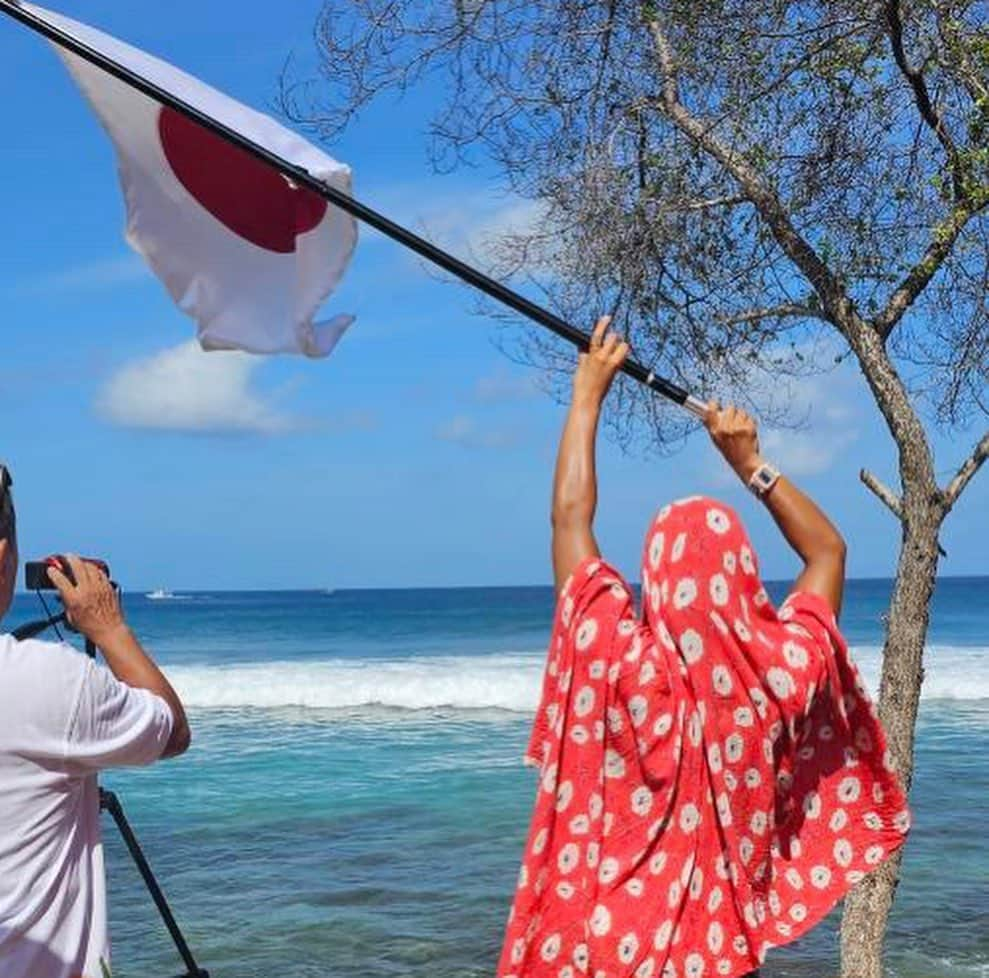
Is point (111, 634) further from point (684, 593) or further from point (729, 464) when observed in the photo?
point (729, 464)

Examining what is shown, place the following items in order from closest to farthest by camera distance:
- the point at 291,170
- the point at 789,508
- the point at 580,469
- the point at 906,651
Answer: the point at 580,469 → the point at 789,508 → the point at 291,170 → the point at 906,651

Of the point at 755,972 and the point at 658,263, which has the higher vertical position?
the point at 658,263

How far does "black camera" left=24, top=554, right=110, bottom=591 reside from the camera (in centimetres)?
276

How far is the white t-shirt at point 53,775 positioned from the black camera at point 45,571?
152 millimetres

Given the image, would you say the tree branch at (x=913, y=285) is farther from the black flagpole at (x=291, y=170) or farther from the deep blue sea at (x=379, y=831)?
the deep blue sea at (x=379, y=831)

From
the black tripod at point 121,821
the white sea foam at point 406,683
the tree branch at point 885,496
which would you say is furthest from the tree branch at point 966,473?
the white sea foam at point 406,683

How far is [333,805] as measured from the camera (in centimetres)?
1612

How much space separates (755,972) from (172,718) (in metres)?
1.06

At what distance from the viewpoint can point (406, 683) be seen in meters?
30.6

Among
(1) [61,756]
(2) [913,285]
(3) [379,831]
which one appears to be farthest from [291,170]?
(3) [379,831]

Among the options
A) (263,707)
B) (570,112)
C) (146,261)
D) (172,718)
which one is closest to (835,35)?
(570,112)

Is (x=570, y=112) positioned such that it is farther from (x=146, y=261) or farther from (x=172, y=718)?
(x=172, y=718)

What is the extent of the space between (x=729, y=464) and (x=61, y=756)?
4.28ft

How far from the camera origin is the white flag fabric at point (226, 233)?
4.20 m
